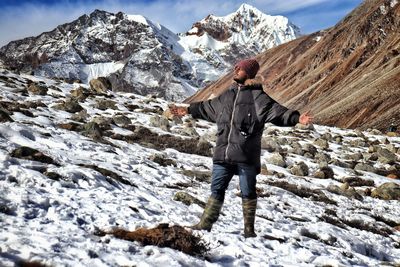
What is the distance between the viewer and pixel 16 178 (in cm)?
834

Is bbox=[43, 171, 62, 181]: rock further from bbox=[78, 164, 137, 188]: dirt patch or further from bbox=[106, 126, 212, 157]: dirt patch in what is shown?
bbox=[106, 126, 212, 157]: dirt patch

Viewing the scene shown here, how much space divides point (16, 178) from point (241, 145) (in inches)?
163

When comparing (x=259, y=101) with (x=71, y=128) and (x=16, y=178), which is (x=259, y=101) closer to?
(x=16, y=178)

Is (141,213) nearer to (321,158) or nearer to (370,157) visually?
(321,158)

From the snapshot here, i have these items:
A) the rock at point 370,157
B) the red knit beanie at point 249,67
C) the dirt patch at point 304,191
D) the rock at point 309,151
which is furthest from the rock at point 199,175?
the rock at point 370,157

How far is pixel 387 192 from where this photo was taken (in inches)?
653

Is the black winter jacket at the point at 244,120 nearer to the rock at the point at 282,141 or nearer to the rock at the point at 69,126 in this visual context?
the rock at the point at 69,126

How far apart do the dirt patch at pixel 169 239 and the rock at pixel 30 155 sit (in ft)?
13.5

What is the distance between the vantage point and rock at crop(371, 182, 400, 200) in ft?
54.0

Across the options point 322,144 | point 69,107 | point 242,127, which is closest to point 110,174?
point 242,127

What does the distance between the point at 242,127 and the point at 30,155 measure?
523 cm

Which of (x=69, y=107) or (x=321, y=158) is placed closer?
(x=69, y=107)

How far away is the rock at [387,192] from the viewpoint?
54.0ft

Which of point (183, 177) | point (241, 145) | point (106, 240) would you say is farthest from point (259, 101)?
point (183, 177)
